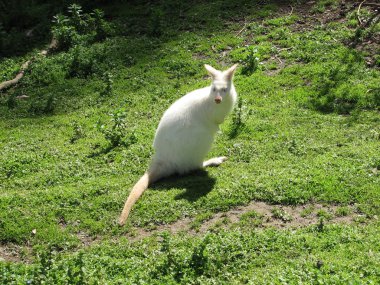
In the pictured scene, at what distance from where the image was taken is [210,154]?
30.8ft

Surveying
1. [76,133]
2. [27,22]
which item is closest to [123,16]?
[27,22]

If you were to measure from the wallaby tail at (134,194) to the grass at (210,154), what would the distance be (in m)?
0.12

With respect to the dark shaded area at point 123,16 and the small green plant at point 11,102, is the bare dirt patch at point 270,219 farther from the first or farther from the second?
the dark shaded area at point 123,16

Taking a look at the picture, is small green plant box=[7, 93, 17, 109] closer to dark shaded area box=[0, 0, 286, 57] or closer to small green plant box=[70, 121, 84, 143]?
small green plant box=[70, 121, 84, 143]

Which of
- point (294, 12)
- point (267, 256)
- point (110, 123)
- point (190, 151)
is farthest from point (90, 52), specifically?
point (267, 256)

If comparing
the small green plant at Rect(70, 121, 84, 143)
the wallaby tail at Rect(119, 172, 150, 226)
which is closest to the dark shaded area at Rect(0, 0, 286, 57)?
the small green plant at Rect(70, 121, 84, 143)

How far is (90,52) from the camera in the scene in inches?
537

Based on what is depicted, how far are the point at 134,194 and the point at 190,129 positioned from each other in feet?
4.35

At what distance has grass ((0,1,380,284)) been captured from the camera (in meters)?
6.59

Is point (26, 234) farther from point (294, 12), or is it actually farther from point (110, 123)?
point (294, 12)

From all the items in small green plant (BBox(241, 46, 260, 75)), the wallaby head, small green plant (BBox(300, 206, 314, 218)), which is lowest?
small green plant (BBox(300, 206, 314, 218))

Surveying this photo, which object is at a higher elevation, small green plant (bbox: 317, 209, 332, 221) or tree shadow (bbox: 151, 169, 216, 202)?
tree shadow (bbox: 151, 169, 216, 202)

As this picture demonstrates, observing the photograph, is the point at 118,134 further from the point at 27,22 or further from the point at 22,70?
the point at 27,22

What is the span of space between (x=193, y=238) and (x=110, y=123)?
449 centimetres
